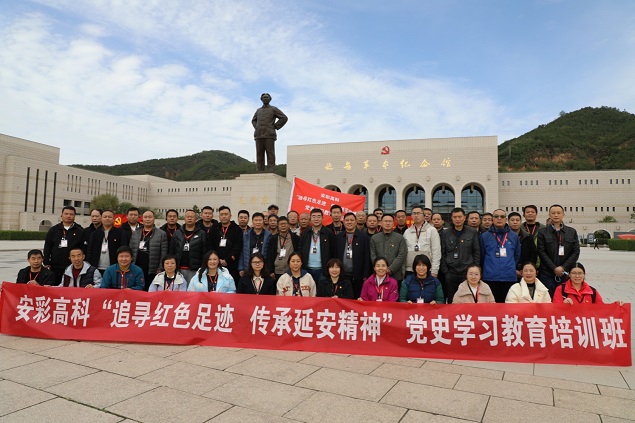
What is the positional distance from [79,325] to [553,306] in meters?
5.12

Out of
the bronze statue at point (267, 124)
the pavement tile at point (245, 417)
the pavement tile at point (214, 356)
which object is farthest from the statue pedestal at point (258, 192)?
the pavement tile at point (245, 417)

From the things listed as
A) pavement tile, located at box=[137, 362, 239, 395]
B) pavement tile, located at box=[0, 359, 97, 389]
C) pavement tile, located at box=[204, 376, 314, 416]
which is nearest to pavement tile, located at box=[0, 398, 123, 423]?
pavement tile, located at box=[0, 359, 97, 389]

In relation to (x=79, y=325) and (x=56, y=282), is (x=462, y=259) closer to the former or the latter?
(x=79, y=325)

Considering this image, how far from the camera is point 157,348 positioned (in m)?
4.27

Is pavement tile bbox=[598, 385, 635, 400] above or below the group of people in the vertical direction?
below

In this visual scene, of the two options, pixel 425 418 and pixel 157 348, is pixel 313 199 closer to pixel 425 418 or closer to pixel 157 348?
pixel 157 348

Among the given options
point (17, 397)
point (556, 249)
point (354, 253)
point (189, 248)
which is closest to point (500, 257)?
point (556, 249)

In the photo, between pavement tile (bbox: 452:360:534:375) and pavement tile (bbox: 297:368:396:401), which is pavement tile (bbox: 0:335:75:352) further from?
pavement tile (bbox: 452:360:534:375)

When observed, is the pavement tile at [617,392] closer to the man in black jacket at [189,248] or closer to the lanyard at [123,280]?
the man in black jacket at [189,248]

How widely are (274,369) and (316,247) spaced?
78.9 inches

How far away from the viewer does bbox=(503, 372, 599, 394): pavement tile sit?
3.32 m

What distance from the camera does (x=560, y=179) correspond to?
52156 mm

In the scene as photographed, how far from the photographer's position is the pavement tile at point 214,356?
3.79 metres

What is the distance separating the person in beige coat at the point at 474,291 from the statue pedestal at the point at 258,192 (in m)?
6.76
